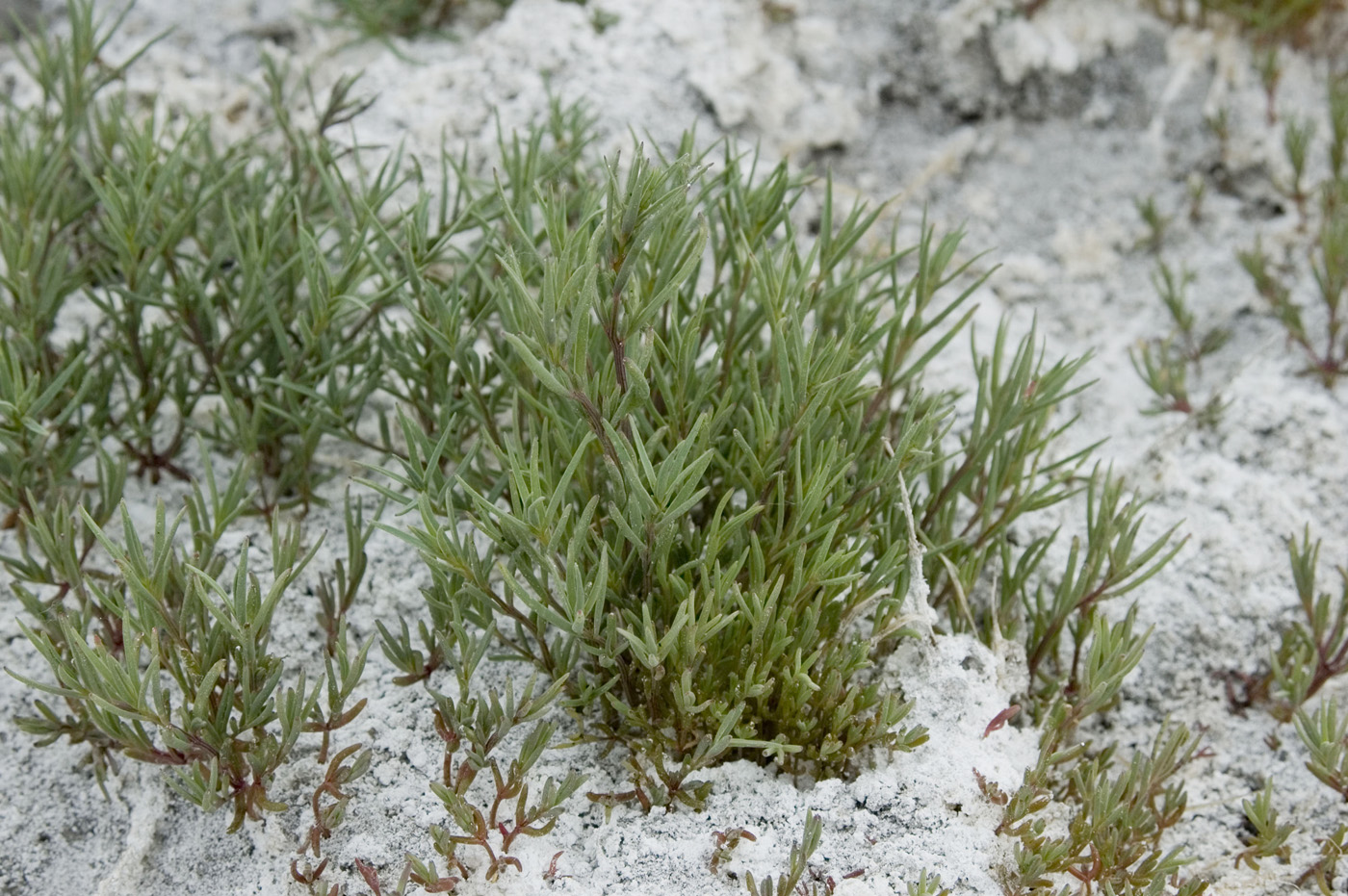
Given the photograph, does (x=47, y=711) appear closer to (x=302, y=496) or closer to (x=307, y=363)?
(x=302, y=496)

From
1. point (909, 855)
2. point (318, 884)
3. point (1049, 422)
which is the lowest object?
point (318, 884)

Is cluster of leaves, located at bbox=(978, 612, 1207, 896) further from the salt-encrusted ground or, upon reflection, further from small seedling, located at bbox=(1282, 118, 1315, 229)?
small seedling, located at bbox=(1282, 118, 1315, 229)

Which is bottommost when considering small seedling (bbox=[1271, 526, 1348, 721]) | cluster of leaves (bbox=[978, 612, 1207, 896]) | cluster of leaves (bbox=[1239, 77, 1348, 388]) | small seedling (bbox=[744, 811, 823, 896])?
small seedling (bbox=[744, 811, 823, 896])

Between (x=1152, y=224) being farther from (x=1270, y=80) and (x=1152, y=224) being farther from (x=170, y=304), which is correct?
(x=170, y=304)

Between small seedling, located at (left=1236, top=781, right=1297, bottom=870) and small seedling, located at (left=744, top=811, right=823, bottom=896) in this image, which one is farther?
small seedling, located at (left=1236, top=781, right=1297, bottom=870)

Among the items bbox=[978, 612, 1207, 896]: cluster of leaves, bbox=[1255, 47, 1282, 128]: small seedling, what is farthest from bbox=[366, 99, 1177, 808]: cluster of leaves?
bbox=[1255, 47, 1282, 128]: small seedling

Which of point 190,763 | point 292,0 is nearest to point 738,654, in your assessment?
point 190,763
